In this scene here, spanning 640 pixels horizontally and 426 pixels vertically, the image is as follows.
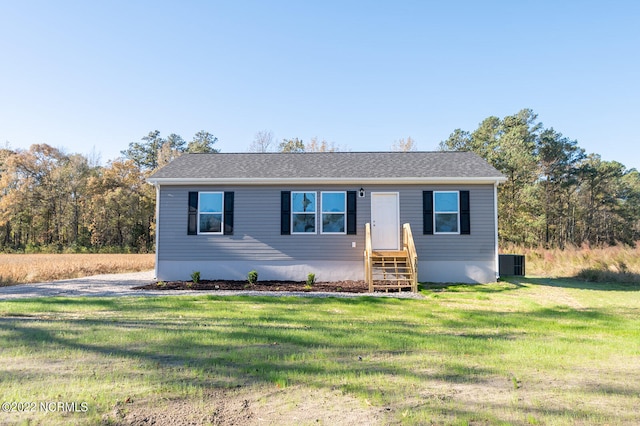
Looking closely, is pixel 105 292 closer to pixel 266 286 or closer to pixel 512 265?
pixel 266 286

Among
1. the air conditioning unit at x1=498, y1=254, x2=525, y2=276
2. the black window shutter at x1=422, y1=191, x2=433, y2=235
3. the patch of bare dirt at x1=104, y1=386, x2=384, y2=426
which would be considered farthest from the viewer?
the air conditioning unit at x1=498, y1=254, x2=525, y2=276

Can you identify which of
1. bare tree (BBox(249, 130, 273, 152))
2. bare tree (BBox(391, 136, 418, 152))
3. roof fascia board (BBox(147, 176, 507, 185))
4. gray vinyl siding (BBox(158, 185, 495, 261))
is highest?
bare tree (BBox(249, 130, 273, 152))

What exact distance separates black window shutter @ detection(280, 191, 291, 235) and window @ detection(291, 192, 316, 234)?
0.13 m

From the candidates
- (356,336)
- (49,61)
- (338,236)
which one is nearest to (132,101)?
(49,61)

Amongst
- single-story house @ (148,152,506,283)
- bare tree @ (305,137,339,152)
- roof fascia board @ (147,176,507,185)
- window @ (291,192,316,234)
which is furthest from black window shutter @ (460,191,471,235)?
bare tree @ (305,137,339,152)

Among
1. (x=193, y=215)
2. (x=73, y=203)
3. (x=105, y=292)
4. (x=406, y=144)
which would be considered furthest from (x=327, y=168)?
(x=73, y=203)

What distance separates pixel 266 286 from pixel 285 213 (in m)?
2.47

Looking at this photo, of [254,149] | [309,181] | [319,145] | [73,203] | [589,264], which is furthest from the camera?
[254,149]

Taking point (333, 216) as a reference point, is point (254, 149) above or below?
above

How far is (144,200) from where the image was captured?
3434 cm

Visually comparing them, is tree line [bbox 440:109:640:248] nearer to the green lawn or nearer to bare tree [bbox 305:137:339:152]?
bare tree [bbox 305:137:339:152]

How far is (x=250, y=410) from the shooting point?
2.59 metres

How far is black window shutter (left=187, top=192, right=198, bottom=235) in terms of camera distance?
11945 millimetres

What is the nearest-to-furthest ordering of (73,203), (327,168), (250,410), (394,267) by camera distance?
(250,410) → (394,267) → (327,168) → (73,203)
